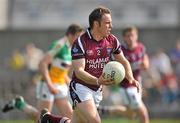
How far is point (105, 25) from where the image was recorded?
15500 millimetres

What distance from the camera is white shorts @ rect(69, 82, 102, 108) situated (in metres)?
15.7

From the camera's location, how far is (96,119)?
15.4 metres

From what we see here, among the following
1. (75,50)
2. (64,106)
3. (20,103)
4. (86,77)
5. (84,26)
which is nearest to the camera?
(86,77)

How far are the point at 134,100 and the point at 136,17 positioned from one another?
20148 millimetres

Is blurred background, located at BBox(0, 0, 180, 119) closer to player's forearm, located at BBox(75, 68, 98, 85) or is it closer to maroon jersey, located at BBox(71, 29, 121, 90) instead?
maroon jersey, located at BBox(71, 29, 121, 90)

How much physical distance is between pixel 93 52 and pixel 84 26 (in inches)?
907

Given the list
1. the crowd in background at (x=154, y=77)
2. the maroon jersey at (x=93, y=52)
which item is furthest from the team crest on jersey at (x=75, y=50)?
the crowd in background at (x=154, y=77)

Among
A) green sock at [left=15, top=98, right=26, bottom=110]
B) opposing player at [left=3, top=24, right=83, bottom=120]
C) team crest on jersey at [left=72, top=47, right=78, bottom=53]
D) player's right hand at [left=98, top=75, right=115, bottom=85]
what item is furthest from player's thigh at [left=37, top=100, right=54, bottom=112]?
player's right hand at [left=98, top=75, right=115, bottom=85]

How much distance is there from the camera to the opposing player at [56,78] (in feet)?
61.5

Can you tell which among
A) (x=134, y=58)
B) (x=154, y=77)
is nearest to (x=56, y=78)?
(x=134, y=58)

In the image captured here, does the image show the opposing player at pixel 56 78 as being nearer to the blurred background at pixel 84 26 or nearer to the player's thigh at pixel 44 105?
the player's thigh at pixel 44 105

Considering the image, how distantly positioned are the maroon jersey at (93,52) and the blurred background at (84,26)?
12061mm

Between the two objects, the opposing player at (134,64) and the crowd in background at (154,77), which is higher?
the opposing player at (134,64)

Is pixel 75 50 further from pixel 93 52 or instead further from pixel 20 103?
pixel 20 103
